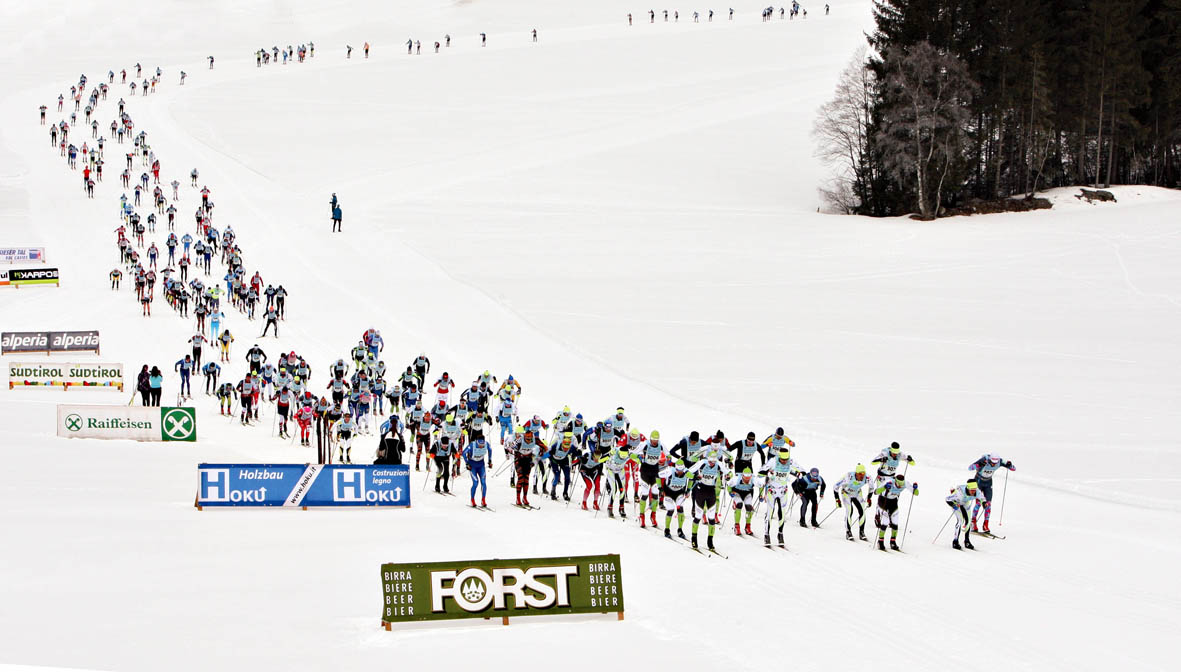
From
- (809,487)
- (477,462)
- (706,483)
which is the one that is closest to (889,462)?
(809,487)

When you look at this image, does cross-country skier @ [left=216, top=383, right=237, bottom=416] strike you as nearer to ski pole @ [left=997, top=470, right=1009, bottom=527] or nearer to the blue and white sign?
the blue and white sign

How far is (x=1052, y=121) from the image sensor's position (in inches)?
2076

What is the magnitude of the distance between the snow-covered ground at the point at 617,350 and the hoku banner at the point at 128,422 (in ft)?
1.94

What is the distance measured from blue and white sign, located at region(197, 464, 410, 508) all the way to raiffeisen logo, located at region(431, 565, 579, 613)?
5511 mm

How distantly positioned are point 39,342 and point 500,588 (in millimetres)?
23138

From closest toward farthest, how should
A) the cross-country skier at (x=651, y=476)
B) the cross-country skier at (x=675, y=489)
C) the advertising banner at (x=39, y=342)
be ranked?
the cross-country skier at (x=675, y=489), the cross-country skier at (x=651, y=476), the advertising banner at (x=39, y=342)

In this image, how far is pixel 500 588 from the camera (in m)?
11.1

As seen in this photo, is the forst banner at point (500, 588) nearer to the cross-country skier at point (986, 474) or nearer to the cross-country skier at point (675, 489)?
the cross-country skier at point (675, 489)

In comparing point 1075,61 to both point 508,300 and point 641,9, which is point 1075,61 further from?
point 641,9

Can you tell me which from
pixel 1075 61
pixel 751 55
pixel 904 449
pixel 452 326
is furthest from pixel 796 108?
pixel 904 449

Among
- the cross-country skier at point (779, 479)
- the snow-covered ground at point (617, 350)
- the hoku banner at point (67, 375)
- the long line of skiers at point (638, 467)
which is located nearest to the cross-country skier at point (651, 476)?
the long line of skiers at point (638, 467)

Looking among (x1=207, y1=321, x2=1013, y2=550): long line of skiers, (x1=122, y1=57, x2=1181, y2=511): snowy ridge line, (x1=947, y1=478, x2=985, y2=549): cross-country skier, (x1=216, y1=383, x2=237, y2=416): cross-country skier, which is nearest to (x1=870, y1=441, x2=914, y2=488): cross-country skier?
(x1=207, y1=321, x2=1013, y2=550): long line of skiers

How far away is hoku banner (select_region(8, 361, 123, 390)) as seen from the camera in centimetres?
2627

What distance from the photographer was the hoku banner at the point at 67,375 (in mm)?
26266
